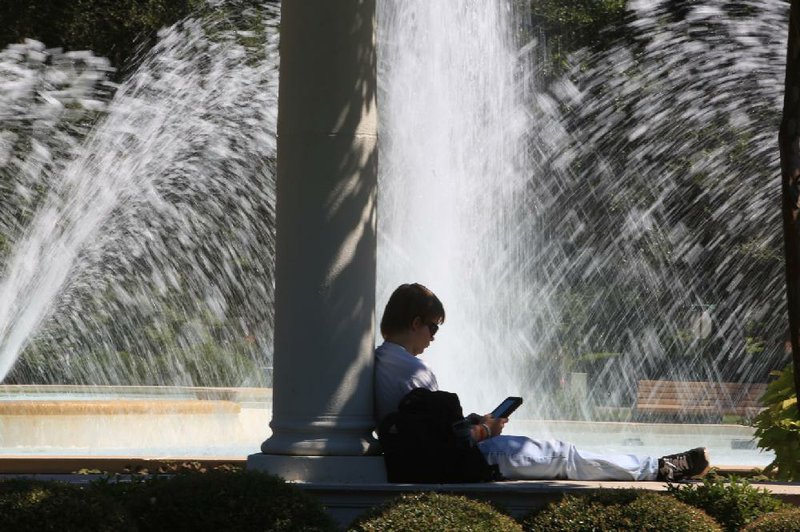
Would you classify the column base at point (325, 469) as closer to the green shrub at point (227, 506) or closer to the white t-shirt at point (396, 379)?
the white t-shirt at point (396, 379)

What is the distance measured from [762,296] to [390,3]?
57.2ft

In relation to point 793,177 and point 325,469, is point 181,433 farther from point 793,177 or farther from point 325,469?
point 793,177

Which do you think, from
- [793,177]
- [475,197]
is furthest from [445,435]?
[475,197]

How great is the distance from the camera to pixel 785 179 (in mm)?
5551

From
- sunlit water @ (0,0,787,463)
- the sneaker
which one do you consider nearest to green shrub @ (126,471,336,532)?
the sneaker

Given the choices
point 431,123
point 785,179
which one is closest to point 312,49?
point 785,179

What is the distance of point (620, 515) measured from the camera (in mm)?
5285

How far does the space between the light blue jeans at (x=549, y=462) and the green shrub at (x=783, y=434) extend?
173 cm

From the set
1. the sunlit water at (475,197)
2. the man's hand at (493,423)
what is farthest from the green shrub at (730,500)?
the sunlit water at (475,197)

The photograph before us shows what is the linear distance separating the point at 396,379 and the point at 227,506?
1675mm

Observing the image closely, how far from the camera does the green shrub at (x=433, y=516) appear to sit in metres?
5.04

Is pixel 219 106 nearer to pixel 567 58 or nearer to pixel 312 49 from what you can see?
pixel 567 58

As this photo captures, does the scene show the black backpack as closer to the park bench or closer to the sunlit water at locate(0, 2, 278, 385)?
the sunlit water at locate(0, 2, 278, 385)

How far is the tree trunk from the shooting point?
18.0ft
